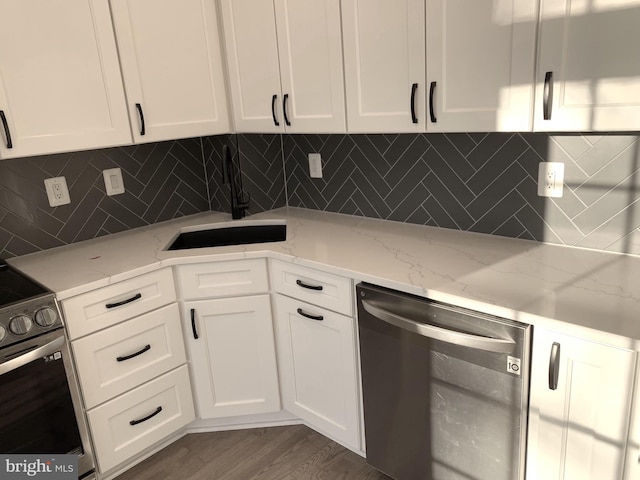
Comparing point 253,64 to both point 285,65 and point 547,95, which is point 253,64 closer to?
point 285,65

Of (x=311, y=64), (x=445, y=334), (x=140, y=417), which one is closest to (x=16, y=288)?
(x=140, y=417)

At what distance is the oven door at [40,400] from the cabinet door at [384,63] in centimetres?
139

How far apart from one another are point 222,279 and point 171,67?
0.97 m

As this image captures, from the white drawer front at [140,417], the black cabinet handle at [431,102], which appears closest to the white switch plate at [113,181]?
the white drawer front at [140,417]

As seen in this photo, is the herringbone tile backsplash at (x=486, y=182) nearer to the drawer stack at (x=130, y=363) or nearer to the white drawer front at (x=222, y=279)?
the white drawer front at (x=222, y=279)

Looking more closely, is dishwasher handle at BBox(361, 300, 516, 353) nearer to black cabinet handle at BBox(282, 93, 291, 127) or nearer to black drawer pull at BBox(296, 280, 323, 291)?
black drawer pull at BBox(296, 280, 323, 291)

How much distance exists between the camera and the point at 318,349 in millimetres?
2070

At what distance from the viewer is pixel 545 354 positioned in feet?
4.44

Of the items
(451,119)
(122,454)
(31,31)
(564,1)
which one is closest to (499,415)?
(451,119)

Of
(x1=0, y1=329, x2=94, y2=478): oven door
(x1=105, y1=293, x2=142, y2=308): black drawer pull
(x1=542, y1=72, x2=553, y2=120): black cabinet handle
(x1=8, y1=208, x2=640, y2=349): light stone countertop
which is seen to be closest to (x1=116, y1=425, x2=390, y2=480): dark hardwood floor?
(x1=0, y1=329, x2=94, y2=478): oven door

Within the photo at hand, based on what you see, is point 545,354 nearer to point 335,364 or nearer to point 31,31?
point 335,364

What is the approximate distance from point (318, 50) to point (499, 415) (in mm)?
1484

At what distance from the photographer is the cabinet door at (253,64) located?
2207 mm

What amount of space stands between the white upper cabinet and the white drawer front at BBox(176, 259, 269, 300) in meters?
0.64
